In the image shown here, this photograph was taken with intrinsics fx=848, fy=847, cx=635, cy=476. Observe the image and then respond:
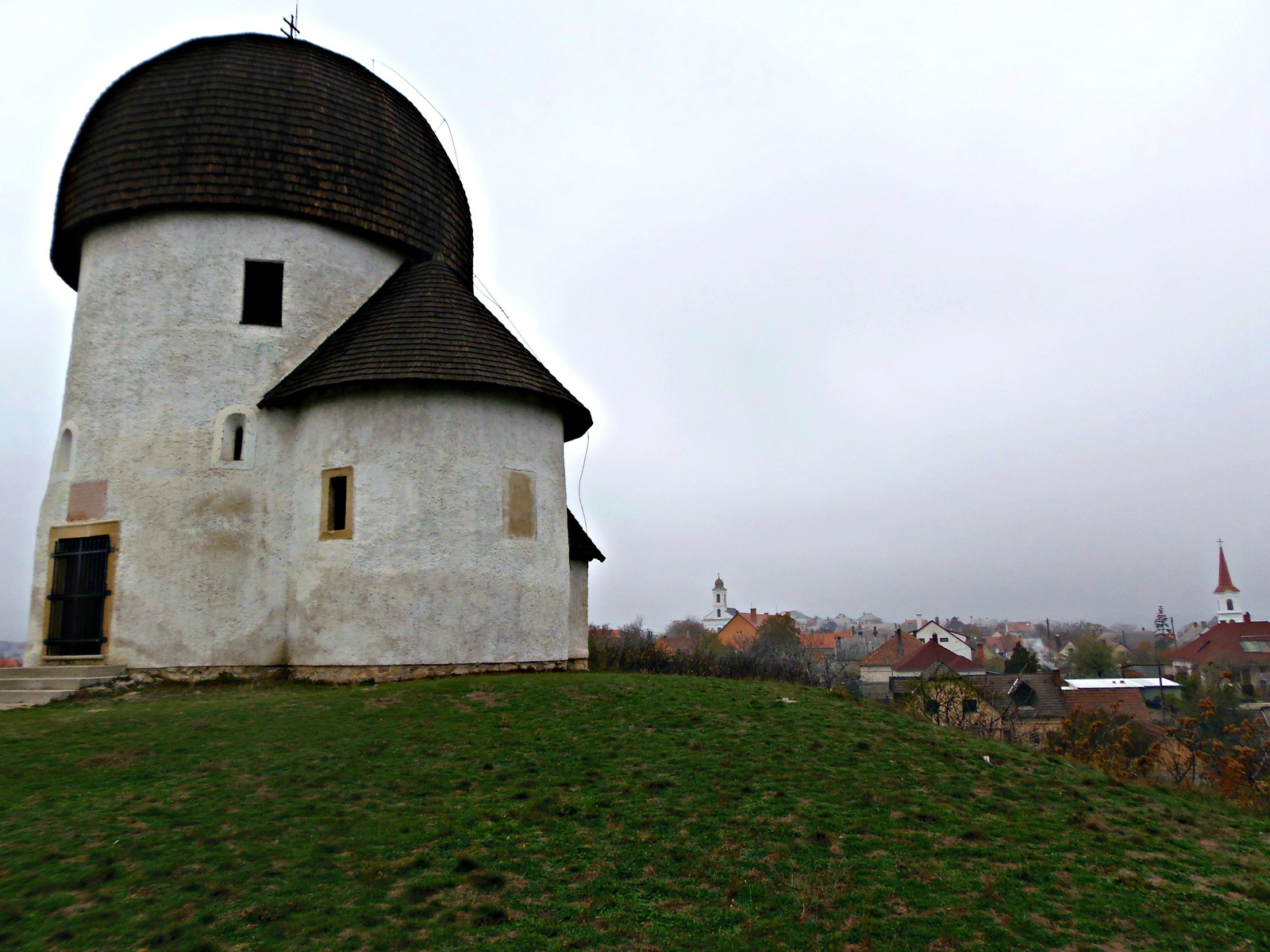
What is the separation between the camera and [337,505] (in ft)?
44.6

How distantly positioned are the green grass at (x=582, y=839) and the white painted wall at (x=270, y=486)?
286 centimetres

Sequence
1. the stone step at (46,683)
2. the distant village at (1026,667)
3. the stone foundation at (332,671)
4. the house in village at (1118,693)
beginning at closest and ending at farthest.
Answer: the stone step at (46,683) < the stone foundation at (332,671) < the distant village at (1026,667) < the house in village at (1118,693)

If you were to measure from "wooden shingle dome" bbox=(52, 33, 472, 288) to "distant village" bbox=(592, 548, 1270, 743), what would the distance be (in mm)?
14474

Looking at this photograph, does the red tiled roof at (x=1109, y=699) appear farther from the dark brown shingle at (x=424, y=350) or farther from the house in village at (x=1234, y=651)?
the dark brown shingle at (x=424, y=350)

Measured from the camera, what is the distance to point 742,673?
77.5 feet

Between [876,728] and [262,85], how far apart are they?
1459cm

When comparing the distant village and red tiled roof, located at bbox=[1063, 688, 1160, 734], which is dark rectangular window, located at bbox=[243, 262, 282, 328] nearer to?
the distant village

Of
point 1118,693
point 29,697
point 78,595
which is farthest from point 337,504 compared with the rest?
point 1118,693

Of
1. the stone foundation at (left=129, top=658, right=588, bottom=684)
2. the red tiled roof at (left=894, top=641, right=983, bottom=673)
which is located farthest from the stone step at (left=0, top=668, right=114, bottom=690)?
the red tiled roof at (left=894, top=641, right=983, bottom=673)

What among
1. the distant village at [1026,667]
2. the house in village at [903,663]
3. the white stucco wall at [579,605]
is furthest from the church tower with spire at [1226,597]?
the white stucco wall at [579,605]

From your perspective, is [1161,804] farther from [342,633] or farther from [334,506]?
[334,506]

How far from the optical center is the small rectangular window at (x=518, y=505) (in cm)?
1376

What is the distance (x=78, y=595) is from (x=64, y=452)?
2462 mm

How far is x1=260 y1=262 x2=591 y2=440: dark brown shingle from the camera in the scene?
43.8 ft
